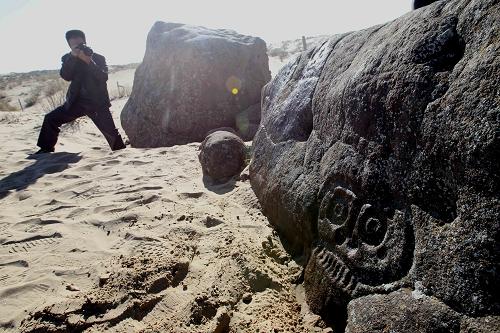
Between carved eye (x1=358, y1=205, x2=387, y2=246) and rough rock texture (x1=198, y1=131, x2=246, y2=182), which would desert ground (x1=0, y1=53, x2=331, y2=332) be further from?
carved eye (x1=358, y1=205, x2=387, y2=246)

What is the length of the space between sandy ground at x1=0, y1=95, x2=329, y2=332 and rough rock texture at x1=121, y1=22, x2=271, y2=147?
1.83 meters

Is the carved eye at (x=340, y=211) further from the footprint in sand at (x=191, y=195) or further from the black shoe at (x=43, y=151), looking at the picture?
the black shoe at (x=43, y=151)

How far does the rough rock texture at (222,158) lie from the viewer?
4.05 metres

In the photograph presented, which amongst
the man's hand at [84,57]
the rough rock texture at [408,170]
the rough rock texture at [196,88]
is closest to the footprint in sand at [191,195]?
the rough rock texture at [408,170]

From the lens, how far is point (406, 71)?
171cm

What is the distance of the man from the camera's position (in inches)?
236

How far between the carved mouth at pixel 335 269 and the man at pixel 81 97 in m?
4.69

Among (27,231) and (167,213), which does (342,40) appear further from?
(27,231)

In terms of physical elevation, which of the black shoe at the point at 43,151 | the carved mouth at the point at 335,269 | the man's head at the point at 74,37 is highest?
the man's head at the point at 74,37

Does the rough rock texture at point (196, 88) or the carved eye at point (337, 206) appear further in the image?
the rough rock texture at point (196, 88)

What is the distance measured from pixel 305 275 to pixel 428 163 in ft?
3.26

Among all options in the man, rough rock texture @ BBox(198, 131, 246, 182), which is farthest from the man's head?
rough rock texture @ BBox(198, 131, 246, 182)

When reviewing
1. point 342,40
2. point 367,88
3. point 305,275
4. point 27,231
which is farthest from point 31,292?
point 342,40

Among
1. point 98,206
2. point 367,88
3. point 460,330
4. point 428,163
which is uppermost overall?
point 367,88
